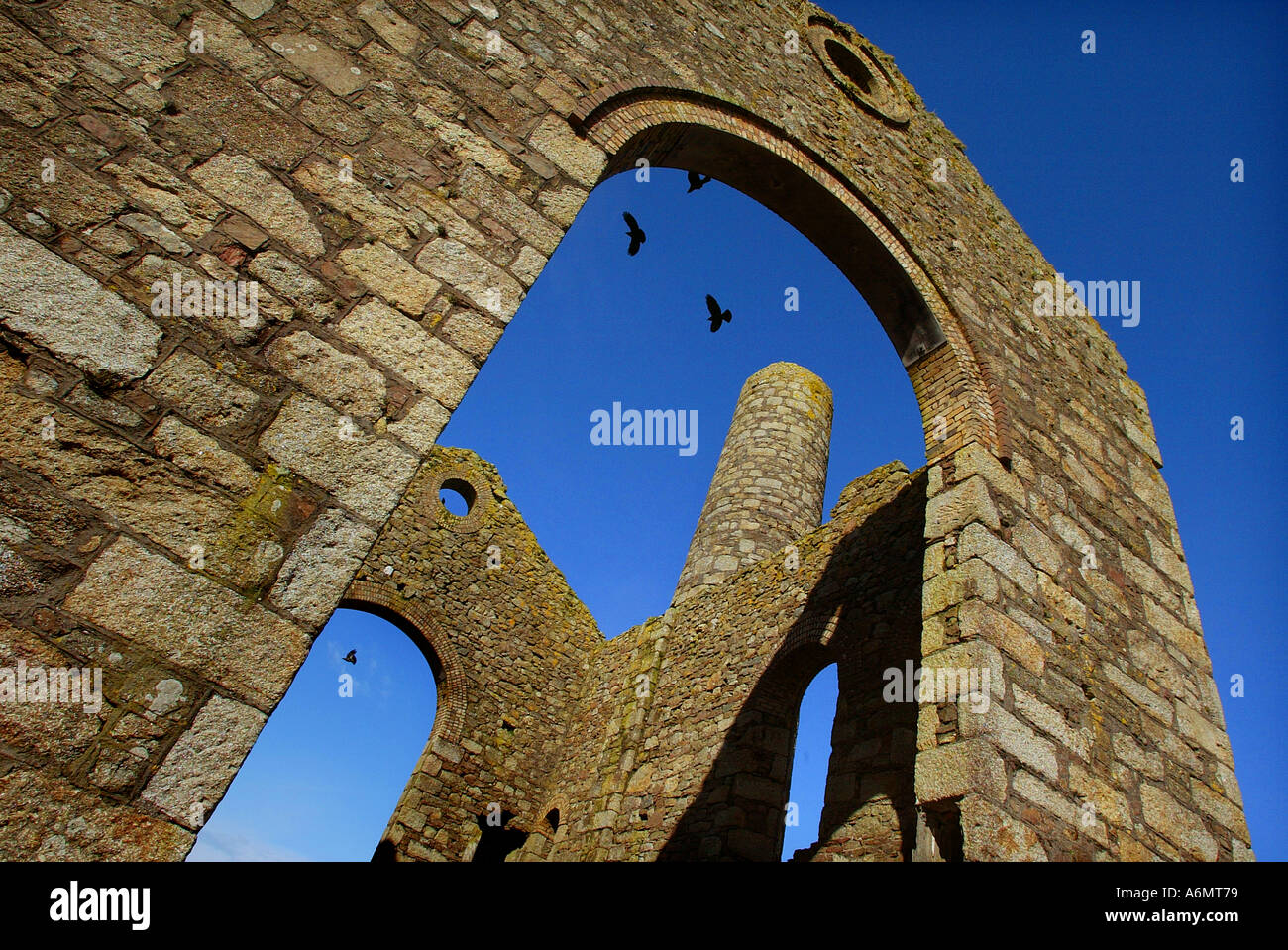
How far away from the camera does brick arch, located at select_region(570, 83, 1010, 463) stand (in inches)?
173

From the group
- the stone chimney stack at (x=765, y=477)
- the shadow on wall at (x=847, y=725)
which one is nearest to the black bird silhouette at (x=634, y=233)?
the shadow on wall at (x=847, y=725)

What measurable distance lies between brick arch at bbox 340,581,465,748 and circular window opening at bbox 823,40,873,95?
829 cm

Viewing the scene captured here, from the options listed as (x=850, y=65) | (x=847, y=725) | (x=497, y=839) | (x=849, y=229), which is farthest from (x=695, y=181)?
(x=497, y=839)

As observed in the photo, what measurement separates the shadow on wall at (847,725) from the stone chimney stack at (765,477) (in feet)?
10.00

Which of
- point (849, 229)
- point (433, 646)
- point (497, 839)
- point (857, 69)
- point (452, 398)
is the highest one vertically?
point (857, 69)

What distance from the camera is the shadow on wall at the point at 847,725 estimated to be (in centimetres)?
572

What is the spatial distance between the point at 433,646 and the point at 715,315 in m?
5.96

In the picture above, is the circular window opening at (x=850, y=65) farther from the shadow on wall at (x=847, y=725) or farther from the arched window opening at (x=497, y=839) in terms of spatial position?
the arched window opening at (x=497, y=839)

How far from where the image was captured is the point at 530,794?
10.5 m

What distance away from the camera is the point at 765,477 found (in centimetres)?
1177

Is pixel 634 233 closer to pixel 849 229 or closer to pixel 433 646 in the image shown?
pixel 849 229

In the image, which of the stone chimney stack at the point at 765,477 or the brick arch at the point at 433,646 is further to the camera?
the stone chimney stack at the point at 765,477
